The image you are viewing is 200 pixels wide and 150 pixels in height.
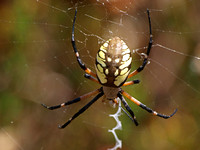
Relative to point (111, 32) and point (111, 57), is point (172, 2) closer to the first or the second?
point (111, 32)

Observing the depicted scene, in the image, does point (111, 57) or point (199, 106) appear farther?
point (199, 106)

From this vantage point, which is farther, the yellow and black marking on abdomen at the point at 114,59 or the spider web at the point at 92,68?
the spider web at the point at 92,68

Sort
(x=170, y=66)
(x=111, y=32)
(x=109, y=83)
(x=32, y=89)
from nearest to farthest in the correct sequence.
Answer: (x=109, y=83) < (x=111, y=32) < (x=170, y=66) < (x=32, y=89)

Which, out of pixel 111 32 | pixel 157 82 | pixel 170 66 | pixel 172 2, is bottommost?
pixel 157 82

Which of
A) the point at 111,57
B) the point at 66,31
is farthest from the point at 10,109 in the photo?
the point at 111,57

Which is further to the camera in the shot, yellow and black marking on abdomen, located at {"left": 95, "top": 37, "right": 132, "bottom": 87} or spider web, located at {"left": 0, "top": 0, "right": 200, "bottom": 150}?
spider web, located at {"left": 0, "top": 0, "right": 200, "bottom": 150}
